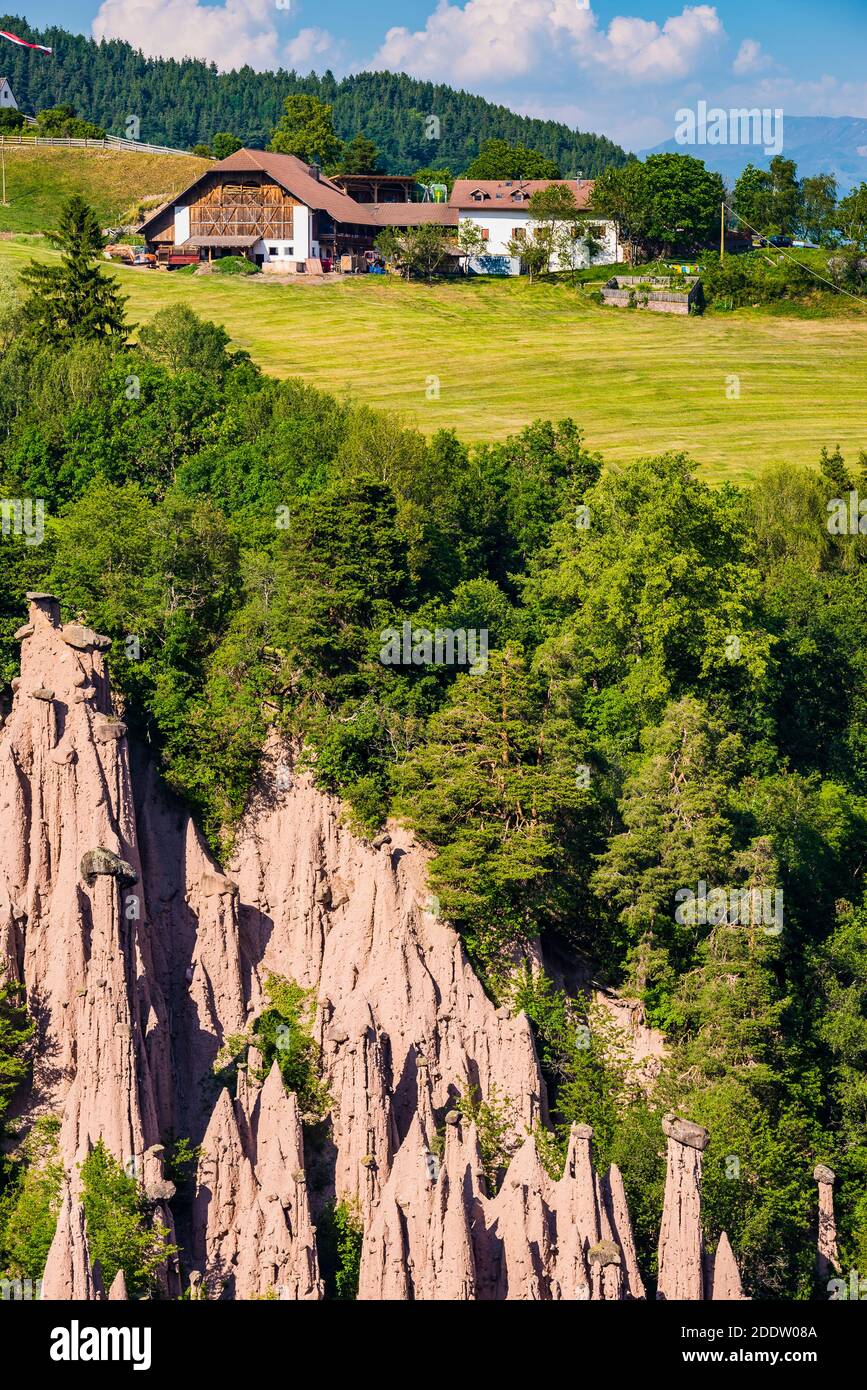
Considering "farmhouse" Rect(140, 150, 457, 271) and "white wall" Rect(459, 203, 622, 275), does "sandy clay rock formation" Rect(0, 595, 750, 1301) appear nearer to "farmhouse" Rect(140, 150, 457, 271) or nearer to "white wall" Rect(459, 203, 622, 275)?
"farmhouse" Rect(140, 150, 457, 271)

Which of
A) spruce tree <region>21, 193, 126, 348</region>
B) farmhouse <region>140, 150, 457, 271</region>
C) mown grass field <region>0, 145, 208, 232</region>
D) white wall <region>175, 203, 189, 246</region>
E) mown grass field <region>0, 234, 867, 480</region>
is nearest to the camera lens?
spruce tree <region>21, 193, 126, 348</region>

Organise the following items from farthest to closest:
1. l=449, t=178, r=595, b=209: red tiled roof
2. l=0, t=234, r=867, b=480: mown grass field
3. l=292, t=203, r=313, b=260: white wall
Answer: l=449, t=178, r=595, b=209: red tiled roof → l=292, t=203, r=313, b=260: white wall → l=0, t=234, r=867, b=480: mown grass field

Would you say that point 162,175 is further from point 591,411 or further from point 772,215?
point 591,411

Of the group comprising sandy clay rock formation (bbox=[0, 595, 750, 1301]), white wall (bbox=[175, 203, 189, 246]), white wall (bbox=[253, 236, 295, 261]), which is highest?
white wall (bbox=[175, 203, 189, 246])

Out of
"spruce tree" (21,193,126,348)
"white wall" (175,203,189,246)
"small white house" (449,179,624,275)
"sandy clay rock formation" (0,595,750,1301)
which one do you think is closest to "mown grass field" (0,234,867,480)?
"small white house" (449,179,624,275)

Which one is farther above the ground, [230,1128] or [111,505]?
[111,505]

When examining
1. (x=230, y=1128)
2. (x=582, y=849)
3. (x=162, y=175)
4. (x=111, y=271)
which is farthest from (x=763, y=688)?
(x=162, y=175)

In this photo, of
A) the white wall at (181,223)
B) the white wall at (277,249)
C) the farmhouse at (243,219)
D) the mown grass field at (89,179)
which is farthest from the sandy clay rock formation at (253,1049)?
the mown grass field at (89,179)
